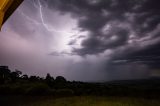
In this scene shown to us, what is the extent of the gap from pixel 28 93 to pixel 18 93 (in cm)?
169

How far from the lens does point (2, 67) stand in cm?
5716

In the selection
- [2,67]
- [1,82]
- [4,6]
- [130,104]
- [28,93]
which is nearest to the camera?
[4,6]

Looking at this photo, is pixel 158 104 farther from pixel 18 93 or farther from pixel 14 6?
pixel 18 93

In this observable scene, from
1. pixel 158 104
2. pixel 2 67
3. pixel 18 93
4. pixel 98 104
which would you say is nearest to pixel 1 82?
pixel 18 93

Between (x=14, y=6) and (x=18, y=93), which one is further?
(x=18, y=93)

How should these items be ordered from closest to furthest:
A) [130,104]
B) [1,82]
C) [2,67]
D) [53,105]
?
1. [130,104]
2. [53,105]
3. [1,82]
4. [2,67]

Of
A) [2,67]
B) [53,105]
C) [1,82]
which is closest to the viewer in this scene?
[53,105]

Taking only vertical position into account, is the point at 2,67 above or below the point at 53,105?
above

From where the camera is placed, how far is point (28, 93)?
30.7 metres

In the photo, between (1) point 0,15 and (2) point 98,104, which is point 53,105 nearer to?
(2) point 98,104

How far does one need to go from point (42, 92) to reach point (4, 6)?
30.7 metres

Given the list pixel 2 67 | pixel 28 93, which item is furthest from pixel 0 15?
pixel 2 67

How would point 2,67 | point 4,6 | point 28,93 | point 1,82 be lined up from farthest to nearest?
point 2,67 → point 1,82 → point 28,93 → point 4,6

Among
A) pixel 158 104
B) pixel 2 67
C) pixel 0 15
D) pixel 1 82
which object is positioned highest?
pixel 2 67
